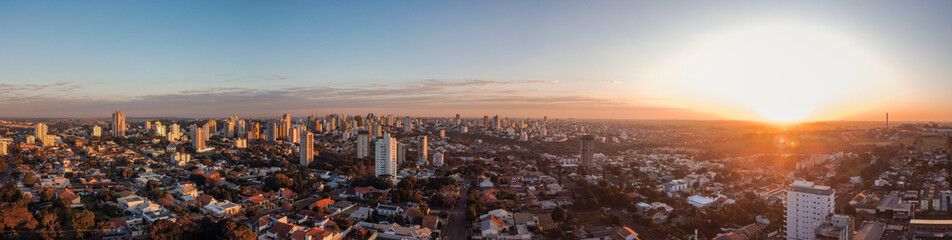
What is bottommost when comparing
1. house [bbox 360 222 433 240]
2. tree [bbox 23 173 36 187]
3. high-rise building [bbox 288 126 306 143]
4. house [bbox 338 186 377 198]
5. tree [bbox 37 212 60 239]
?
house [bbox 360 222 433 240]

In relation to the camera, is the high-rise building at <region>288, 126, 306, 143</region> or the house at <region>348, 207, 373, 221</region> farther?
the high-rise building at <region>288, 126, 306, 143</region>

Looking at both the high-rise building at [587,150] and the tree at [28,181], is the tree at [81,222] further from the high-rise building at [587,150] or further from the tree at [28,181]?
the high-rise building at [587,150]

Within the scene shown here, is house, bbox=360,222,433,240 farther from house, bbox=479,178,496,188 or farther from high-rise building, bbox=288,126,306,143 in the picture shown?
high-rise building, bbox=288,126,306,143

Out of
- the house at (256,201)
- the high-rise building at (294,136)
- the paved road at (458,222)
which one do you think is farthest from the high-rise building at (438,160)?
the high-rise building at (294,136)

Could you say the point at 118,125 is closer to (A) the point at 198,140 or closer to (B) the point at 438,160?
(A) the point at 198,140

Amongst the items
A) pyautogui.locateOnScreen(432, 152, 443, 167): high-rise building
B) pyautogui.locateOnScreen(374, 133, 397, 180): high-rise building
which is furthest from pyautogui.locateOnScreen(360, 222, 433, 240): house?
pyautogui.locateOnScreen(432, 152, 443, 167): high-rise building

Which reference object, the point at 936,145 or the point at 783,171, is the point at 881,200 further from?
the point at 936,145

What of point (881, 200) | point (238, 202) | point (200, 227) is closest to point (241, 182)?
point (238, 202)

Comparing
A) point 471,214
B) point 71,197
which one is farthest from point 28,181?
point 471,214
